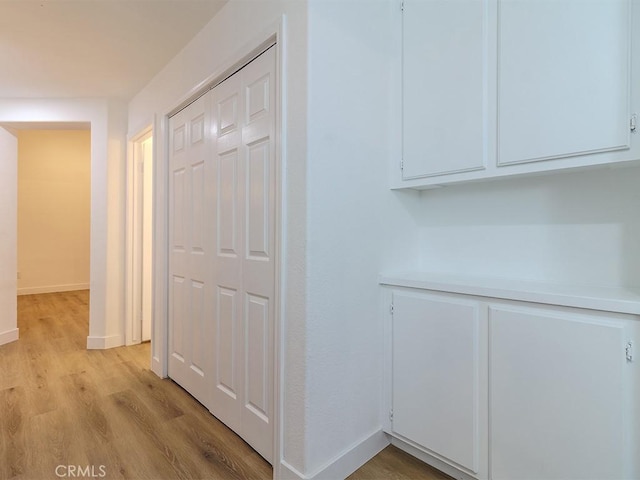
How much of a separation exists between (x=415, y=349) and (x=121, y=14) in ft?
8.10

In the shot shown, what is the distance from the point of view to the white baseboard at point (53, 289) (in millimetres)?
5830

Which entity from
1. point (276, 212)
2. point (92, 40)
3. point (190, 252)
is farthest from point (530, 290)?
point (92, 40)

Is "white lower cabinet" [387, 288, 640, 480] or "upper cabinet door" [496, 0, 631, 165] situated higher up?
"upper cabinet door" [496, 0, 631, 165]

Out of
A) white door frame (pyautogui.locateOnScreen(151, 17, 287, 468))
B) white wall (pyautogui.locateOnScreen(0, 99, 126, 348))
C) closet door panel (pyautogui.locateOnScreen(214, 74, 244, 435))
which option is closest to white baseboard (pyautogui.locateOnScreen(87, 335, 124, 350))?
white wall (pyautogui.locateOnScreen(0, 99, 126, 348))

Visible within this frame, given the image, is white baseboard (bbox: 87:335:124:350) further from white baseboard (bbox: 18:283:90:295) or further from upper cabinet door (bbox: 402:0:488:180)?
white baseboard (bbox: 18:283:90:295)

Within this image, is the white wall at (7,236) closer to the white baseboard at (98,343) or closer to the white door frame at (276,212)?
the white baseboard at (98,343)

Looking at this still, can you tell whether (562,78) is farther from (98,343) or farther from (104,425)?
(98,343)

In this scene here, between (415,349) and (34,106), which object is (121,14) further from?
(415,349)

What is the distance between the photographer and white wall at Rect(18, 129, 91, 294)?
229 inches

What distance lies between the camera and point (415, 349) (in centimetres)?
162

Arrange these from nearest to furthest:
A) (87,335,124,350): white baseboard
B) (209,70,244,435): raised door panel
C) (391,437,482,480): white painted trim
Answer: (391,437,482,480): white painted trim, (209,70,244,435): raised door panel, (87,335,124,350): white baseboard

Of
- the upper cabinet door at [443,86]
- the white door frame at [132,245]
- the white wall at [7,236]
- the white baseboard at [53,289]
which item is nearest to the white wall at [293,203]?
the upper cabinet door at [443,86]

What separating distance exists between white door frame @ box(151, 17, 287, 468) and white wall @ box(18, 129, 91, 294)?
15.0 feet

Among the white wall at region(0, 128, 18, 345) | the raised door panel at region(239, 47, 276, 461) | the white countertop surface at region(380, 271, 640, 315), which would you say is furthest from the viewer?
the white wall at region(0, 128, 18, 345)
